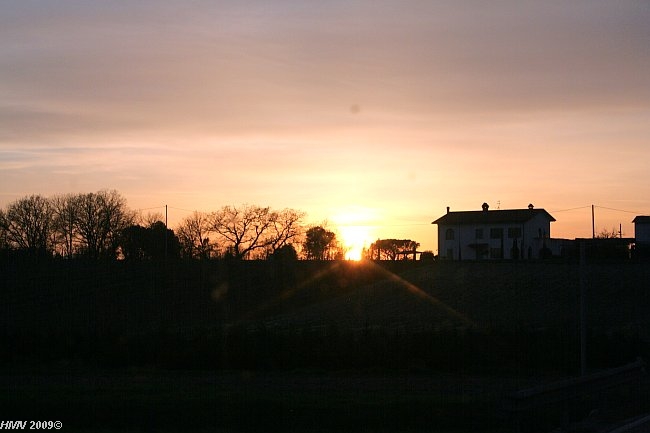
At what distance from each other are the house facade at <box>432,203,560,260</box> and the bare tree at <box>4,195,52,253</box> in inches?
2317

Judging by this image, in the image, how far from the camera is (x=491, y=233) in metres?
101

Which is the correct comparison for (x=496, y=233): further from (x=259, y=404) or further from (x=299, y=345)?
(x=259, y=404)

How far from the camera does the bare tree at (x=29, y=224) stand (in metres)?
113

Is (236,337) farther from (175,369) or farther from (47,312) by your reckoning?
(47,312)

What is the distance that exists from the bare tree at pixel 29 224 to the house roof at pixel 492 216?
192ft

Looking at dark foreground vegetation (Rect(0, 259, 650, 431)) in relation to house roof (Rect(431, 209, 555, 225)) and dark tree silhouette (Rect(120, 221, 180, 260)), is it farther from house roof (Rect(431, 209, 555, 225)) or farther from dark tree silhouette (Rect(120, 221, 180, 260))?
dark tree silhouette (Rect(120, 221, 180, 260))

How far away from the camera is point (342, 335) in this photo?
2900cm

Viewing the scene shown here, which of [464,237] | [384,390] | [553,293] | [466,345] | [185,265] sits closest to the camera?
[384,390]

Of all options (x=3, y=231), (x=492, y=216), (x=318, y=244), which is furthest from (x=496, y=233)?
(x=3, y=231)

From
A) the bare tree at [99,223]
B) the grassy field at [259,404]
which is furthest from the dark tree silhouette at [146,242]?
the grassy field at [259,404]

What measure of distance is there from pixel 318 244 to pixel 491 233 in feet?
123

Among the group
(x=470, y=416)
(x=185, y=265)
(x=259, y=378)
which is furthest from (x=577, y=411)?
(x=185, y=265)

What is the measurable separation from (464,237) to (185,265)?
46293 millimetres

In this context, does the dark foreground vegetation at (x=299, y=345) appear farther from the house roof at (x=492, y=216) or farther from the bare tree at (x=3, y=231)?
the bare tree at (x=3, y=231)
